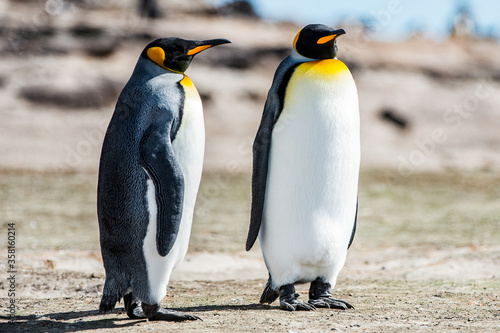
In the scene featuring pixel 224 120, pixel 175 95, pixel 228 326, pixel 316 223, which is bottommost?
pixel 228 326

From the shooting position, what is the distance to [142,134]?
340 cm

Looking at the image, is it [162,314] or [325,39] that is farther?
[325,39]

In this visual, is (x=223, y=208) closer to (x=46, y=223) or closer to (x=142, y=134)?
(x=46, y=223)

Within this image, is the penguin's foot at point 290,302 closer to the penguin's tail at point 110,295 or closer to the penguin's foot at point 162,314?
the penguin's foot at point 162,314

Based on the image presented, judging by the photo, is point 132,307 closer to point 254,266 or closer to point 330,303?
point 330,303

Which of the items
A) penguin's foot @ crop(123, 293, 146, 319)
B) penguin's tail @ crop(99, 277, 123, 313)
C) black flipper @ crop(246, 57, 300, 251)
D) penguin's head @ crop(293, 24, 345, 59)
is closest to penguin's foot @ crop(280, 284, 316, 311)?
black flipper @ crop(246, 57, 300, 251)

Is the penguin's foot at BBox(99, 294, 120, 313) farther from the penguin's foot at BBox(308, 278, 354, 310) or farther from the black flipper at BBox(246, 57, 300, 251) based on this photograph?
the penguin's foot at BBox(308, 278, 354, 310)

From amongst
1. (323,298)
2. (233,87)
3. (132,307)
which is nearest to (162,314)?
(132,307)

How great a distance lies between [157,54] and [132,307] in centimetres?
141

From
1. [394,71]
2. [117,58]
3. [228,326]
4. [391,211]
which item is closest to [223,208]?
[391,211]

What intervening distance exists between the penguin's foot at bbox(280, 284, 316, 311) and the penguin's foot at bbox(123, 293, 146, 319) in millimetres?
816

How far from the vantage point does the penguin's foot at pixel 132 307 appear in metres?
3.56

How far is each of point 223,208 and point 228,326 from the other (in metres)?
6.47

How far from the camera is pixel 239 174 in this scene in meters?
13.3
